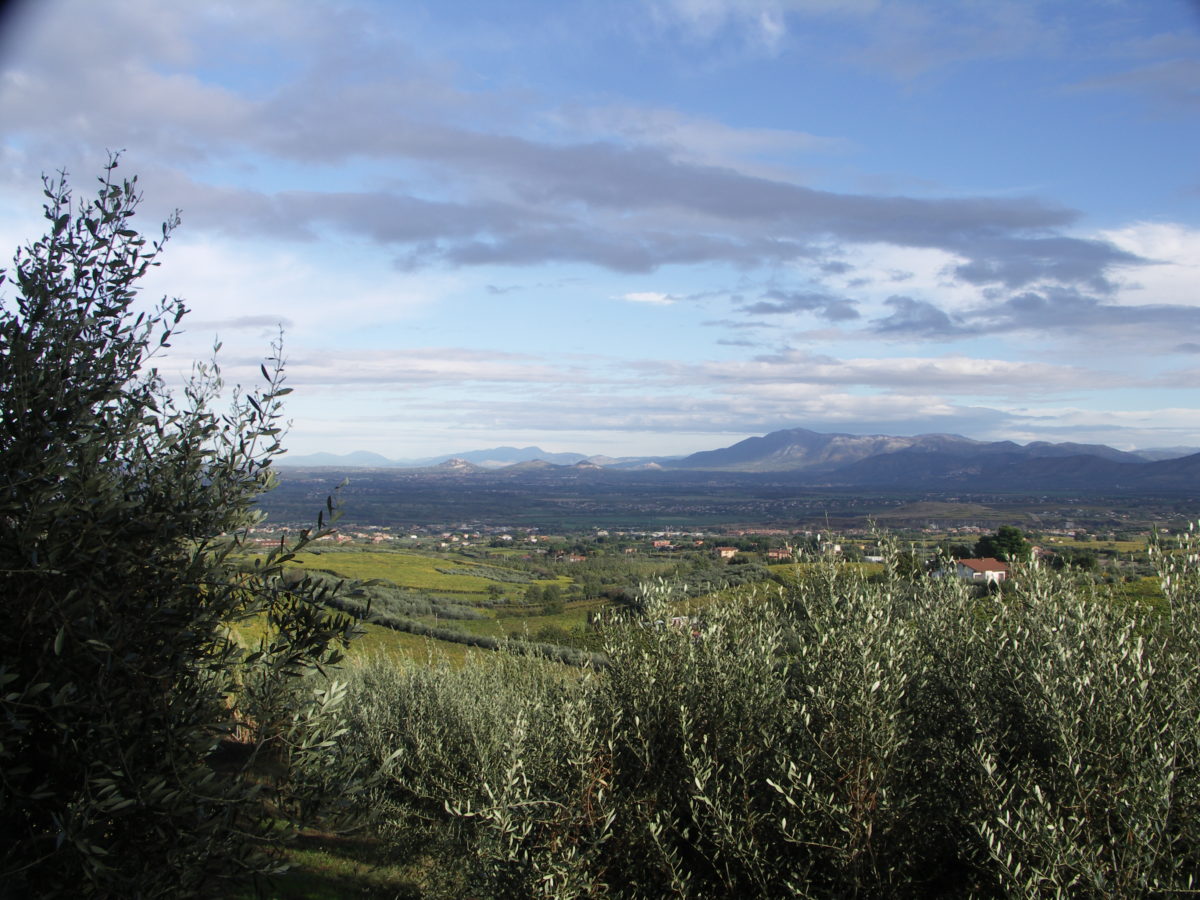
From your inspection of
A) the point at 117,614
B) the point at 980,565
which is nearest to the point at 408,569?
the point at 980,565

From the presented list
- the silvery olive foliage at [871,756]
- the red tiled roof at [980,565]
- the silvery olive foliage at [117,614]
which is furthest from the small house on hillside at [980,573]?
the silvery olive foliage at [117,614]

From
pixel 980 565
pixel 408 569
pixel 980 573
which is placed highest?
pixel 980 573

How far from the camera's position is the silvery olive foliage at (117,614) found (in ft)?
14.7

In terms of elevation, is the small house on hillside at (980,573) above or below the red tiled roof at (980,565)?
above

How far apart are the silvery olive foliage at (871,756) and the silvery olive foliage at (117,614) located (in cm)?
145

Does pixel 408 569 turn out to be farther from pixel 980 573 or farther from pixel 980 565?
pixel 980 573

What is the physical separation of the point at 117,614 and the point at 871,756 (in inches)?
217

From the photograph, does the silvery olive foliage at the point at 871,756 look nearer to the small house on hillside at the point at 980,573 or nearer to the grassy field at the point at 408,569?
the small house on hillside at the point at 980,573

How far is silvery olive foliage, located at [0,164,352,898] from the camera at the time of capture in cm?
447

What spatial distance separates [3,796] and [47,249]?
3.82 metres

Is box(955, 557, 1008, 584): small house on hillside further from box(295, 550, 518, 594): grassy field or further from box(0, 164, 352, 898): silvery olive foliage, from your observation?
box(295, 550, 518, 594): grassy field

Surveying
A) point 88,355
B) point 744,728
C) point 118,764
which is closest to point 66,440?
point 88,355

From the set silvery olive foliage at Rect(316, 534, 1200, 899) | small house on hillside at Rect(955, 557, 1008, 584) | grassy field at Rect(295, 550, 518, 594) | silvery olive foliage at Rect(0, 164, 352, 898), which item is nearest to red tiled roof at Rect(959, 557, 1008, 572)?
small house on hillside at Rect(955, 557, 1008, 584)

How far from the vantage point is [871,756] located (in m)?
5.81
